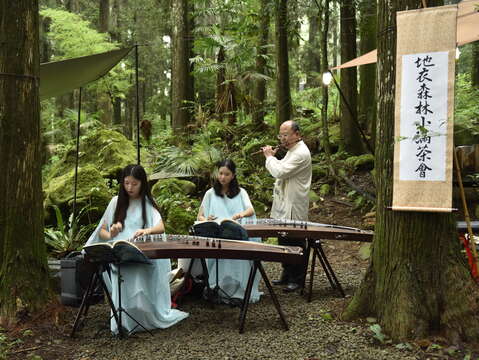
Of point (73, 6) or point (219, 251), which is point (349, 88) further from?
point (73, 6)

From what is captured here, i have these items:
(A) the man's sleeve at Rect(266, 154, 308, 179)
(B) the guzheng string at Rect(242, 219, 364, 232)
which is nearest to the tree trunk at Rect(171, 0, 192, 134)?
(A) the man's sleeve at Rect(266, 154, 308, 179)

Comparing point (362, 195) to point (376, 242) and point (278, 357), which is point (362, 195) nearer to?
point (376, 242)

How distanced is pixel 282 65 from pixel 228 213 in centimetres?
570

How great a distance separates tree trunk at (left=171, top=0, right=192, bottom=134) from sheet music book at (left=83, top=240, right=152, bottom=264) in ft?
24.2

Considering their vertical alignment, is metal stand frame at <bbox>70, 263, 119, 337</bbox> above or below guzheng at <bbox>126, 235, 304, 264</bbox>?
below

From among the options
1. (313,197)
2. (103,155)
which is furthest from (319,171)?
(103,155)

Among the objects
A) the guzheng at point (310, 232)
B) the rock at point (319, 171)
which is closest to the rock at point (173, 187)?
the rock at point (319, 171)

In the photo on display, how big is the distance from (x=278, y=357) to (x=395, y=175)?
155 cm

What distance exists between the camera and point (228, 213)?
4859 mm

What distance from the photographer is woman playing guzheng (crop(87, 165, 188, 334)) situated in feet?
12.8

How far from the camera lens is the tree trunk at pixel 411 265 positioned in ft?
10.9

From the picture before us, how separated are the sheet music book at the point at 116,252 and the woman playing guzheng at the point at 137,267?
12.3 inches

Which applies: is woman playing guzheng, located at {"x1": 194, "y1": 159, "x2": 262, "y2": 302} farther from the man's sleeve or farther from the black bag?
the black bag

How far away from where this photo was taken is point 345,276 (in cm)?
565
